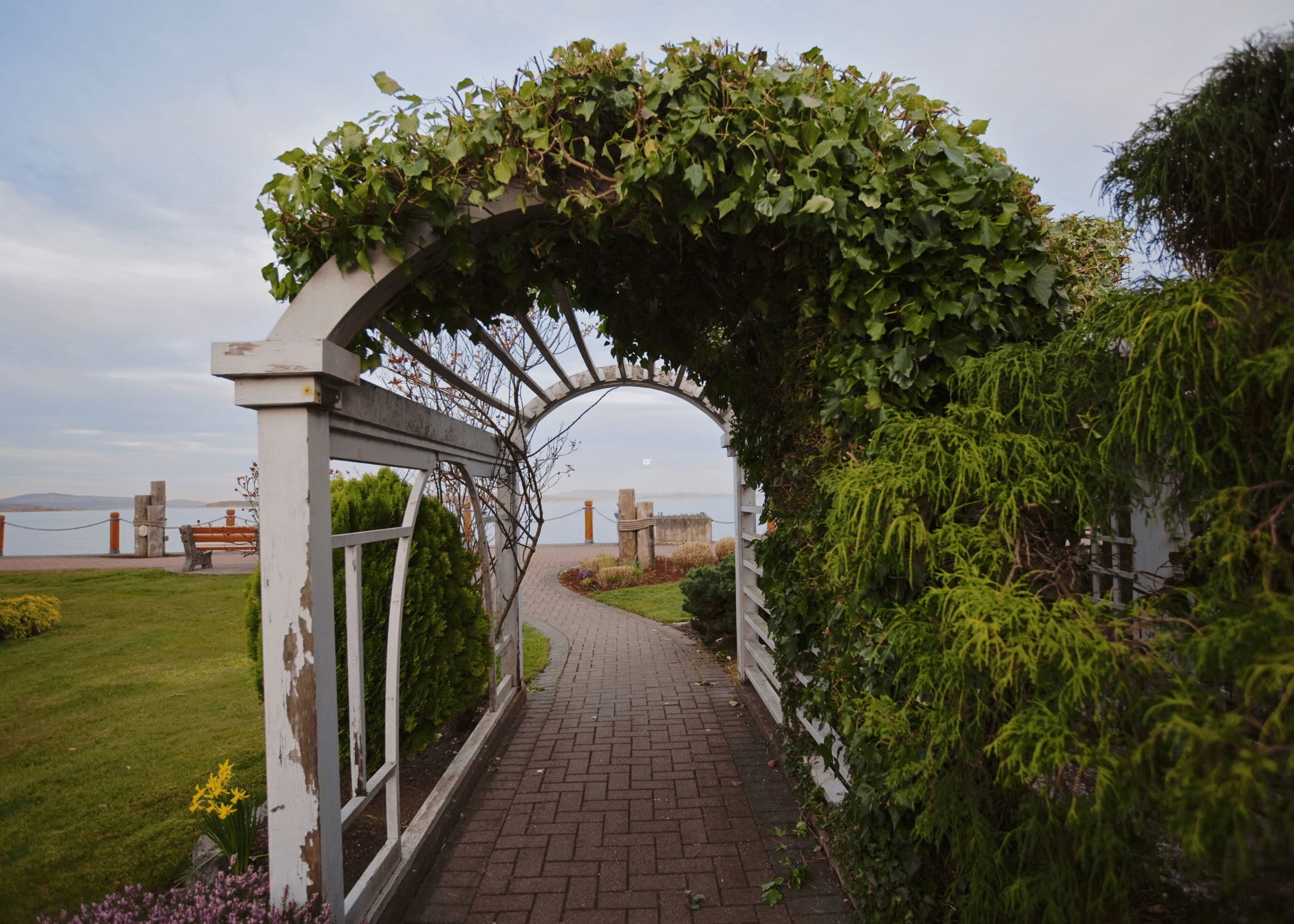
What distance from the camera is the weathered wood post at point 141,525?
43.1 ft

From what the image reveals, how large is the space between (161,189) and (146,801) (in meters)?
3.31

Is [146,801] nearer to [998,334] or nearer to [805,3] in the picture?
[998,334]

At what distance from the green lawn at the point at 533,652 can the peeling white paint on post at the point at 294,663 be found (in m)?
3.64

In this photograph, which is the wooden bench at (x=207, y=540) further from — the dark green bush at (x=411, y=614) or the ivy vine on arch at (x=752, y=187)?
the ivy vine on arch at (x=752, y=187)

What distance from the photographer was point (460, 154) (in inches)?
77.5

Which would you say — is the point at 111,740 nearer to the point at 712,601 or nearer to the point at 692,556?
the point at 712,601

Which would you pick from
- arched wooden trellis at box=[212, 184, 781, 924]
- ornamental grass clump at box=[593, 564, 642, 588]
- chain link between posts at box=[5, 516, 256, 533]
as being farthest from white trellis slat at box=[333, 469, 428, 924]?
chain link between posts at box=[5, 516, 256, 533]

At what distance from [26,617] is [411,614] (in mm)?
5557

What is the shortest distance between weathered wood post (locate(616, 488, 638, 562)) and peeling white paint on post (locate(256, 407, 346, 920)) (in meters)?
10.3

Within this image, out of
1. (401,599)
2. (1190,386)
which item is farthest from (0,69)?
(1190,386)

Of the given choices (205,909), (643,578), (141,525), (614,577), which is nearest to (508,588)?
(205,909)

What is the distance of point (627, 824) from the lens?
11.1 ft

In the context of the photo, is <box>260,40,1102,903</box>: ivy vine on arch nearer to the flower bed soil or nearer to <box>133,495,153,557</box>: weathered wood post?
the flower bed soil

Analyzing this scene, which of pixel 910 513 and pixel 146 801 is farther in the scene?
pixel 146 801
